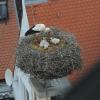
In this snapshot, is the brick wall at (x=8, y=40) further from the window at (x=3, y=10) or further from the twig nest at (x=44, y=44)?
the twig nest at (x=44, y=44)

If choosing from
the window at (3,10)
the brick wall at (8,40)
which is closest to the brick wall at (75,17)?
the brick wall at (8,40)

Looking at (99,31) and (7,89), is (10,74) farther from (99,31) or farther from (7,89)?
(99,31)

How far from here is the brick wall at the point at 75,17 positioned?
22.4ft

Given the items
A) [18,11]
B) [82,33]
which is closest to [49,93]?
[82,33]

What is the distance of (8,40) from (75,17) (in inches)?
71.6

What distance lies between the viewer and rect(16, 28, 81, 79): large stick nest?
421cm

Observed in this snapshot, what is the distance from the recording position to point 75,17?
7078 millimetres

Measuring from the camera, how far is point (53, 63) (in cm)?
418

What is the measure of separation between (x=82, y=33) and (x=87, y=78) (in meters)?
6.14

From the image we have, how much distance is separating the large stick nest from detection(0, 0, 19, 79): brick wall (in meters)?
3.53

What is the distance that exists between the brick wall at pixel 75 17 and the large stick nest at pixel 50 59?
7.17 ft

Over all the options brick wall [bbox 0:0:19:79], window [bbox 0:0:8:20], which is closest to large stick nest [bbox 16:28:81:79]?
brick wall [bbox 0:0:19:79]

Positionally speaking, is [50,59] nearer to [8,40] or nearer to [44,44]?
[44,44]

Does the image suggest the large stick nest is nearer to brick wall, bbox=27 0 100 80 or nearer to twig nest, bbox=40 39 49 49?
twig nest, bbox=40 39 49 49
